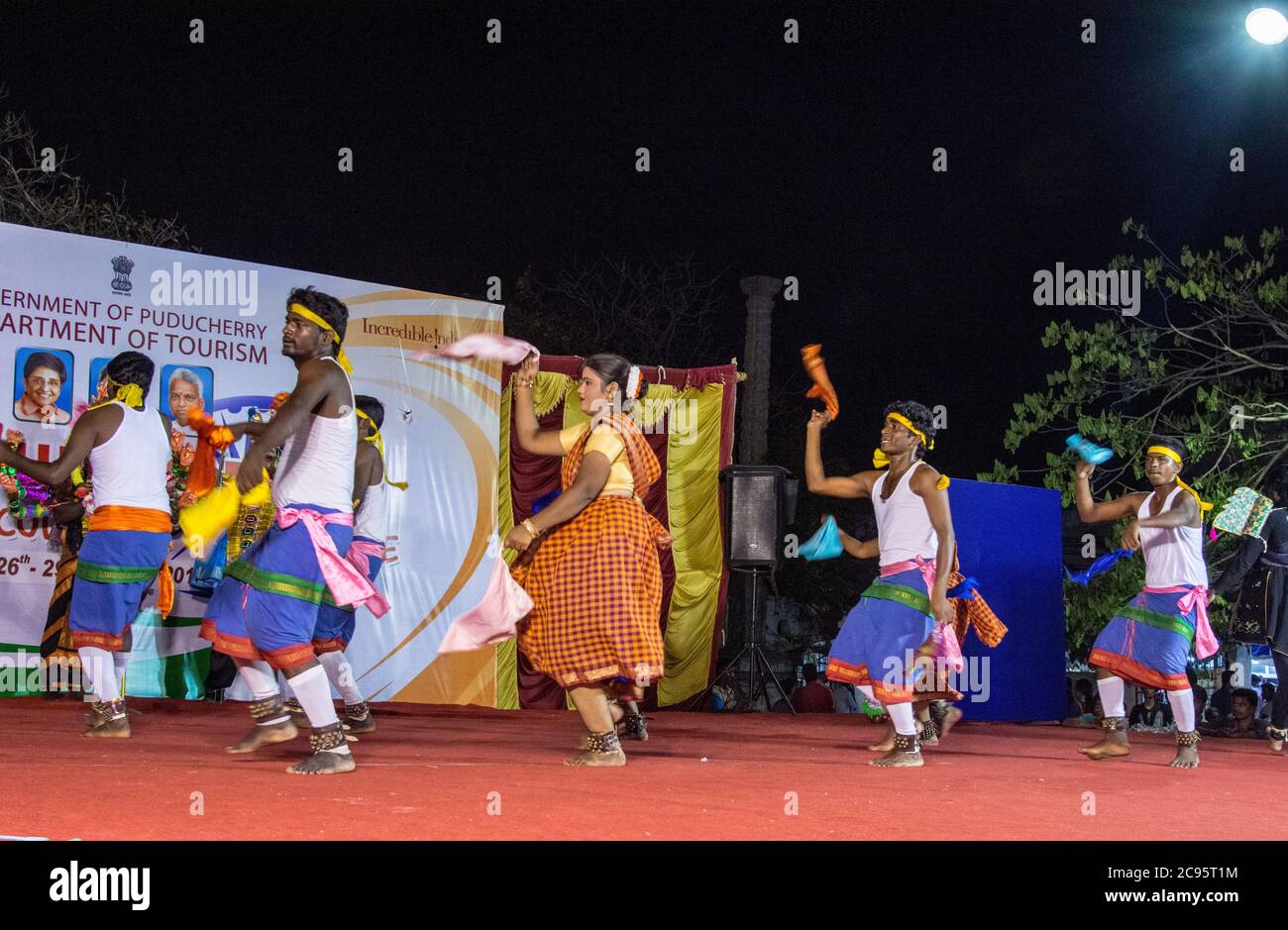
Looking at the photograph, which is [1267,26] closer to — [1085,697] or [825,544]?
[825,544]

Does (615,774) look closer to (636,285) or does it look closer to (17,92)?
(17,92)

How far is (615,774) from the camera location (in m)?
5.12

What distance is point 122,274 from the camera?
8.55 m

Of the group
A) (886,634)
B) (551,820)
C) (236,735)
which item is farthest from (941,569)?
(236,735)

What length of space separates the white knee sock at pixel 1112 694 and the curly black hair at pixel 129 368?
16.8ft

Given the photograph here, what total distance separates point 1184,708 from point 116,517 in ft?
17.8

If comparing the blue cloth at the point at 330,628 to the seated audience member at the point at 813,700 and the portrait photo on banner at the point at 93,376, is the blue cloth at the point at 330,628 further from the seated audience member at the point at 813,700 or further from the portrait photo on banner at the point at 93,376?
the seated audience member at the point at 813,700

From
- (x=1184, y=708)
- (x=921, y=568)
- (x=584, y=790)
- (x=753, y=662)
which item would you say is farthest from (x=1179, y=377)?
(x=584, y=790)

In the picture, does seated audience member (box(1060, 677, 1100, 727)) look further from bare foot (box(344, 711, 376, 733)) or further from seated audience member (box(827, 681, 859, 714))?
bare foot (box(344, 711, 376, 733))

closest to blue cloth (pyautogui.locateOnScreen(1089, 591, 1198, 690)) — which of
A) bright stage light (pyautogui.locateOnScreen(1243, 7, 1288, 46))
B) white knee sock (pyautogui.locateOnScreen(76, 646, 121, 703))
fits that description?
bright stage light (pyautogui.locateOnScreen(1243, 7, 1288, 46))

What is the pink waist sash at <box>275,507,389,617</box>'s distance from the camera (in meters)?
4.99

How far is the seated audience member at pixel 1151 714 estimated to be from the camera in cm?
1250

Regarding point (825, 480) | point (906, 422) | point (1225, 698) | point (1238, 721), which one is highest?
point (906, 422)

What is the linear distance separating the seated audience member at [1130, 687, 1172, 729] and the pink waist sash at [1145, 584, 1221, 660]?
4.34 m
